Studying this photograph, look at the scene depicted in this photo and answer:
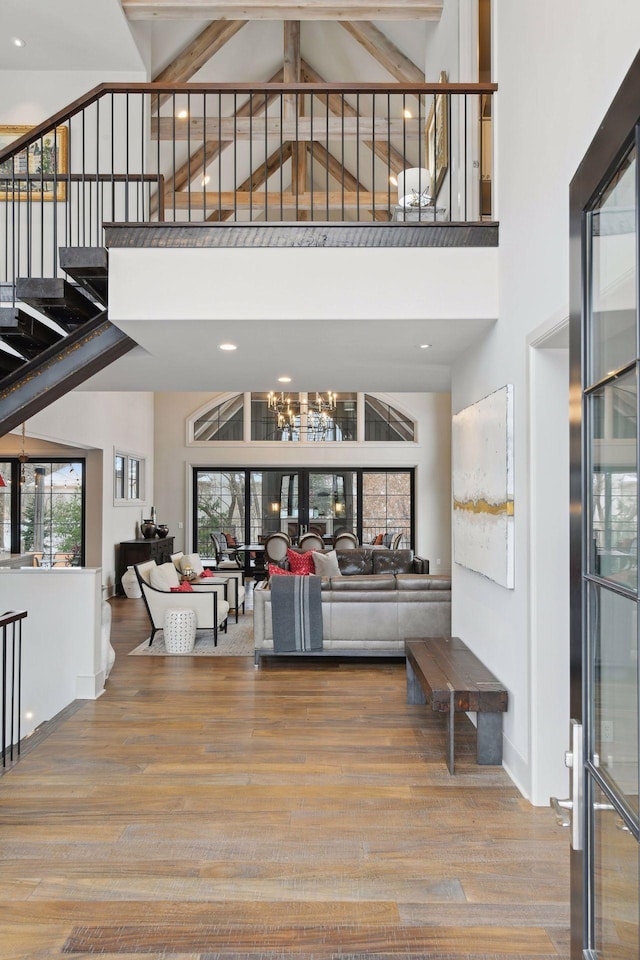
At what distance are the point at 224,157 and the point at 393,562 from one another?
614cm

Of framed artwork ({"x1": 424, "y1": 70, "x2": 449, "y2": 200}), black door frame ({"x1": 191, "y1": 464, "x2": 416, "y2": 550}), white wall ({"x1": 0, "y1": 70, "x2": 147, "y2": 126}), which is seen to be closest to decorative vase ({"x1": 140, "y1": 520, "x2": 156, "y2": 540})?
black door frame ({"x1": 191, "y1": 464, "x2": 416, "y2": 550})

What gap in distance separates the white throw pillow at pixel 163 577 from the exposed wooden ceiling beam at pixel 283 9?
213 inches

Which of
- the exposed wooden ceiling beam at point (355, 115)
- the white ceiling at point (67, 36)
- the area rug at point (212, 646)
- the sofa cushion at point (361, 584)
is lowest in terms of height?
the area rug at point (212, 646)

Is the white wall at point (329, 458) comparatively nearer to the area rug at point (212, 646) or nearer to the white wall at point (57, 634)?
the area rug at point (212, 646)

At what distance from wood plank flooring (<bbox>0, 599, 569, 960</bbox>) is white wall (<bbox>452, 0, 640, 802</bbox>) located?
22.7 inches

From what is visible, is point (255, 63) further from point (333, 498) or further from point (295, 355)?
point (333, 498)

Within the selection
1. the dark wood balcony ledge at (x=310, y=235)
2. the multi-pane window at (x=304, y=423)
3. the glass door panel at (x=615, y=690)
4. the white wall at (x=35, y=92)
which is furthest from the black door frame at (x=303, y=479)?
the glass door panel at (x=615, y=690)

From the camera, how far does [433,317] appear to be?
404cm

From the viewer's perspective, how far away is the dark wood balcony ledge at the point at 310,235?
4.05 meters

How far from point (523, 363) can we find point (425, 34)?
5540 millimetres

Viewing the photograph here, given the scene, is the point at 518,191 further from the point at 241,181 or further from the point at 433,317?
the point at 241,181

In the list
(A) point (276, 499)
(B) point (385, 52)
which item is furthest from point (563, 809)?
(A) point (276, 499)

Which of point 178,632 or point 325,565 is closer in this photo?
point 178,632

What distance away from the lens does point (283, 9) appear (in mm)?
6312
